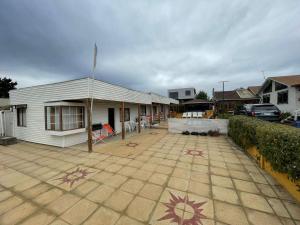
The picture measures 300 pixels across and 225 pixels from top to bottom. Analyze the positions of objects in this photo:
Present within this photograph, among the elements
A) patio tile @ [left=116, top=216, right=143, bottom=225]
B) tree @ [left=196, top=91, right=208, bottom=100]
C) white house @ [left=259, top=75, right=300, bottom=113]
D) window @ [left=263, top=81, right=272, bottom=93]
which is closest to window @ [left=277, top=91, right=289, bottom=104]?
white house @ [left=259, top=75, right=300, bottom=113]

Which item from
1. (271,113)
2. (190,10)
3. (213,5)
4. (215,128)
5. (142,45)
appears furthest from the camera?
(142,45)

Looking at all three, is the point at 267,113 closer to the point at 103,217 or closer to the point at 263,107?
the point at 263,107

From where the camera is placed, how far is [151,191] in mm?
2879

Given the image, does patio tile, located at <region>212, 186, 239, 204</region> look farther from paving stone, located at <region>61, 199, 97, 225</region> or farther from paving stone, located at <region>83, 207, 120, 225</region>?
paving stone, located at <region>61, 199, 97, 225</region>

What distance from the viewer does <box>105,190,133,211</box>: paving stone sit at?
2.42 meters

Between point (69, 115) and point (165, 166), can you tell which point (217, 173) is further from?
point (69, 115)

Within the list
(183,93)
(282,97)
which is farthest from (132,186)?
(183,93)

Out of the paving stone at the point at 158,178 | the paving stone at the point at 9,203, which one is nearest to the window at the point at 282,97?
the paving stone at the point at 158,178

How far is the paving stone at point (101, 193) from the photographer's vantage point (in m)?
2.63

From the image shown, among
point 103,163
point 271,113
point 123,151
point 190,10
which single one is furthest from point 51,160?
point 271,113

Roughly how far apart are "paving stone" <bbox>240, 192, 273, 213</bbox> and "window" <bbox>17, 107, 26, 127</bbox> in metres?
11.0

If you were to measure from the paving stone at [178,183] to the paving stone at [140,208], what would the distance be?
760mm

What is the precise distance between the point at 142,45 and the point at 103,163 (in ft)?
28.3

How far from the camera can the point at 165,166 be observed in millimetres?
4176
